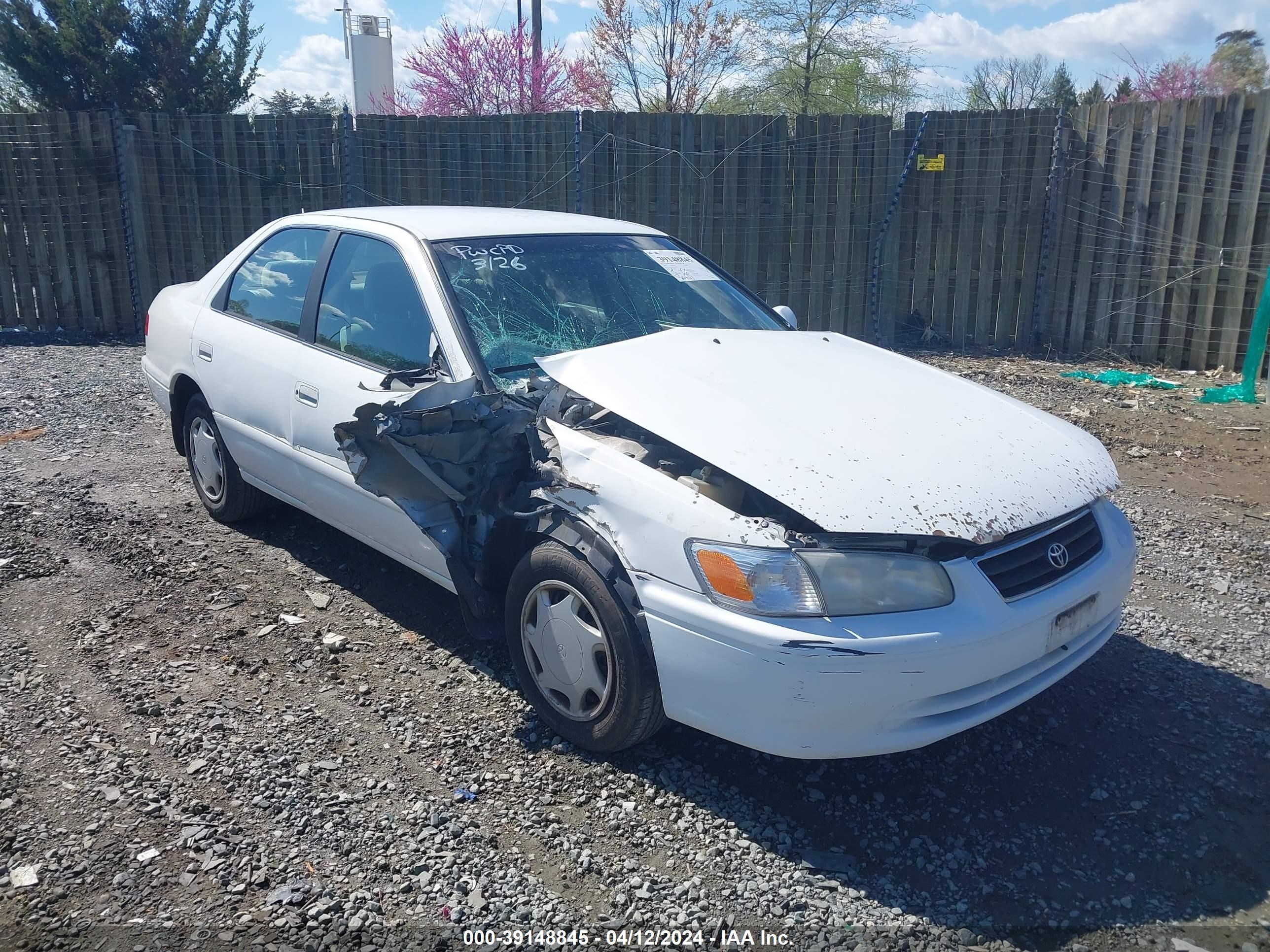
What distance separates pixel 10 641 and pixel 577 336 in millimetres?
2661

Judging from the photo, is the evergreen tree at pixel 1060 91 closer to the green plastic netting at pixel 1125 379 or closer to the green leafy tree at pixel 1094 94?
the green leafy tree at pixel 1094 94

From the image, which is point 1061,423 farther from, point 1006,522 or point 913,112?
point 913,112

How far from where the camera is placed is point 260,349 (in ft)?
15.1

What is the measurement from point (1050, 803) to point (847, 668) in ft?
3.30

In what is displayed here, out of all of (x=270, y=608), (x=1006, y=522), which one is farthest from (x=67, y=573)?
(x=1006, y=522)

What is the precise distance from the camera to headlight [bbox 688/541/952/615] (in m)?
2.71

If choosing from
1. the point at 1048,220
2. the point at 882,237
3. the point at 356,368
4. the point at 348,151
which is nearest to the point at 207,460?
the point at 356,368

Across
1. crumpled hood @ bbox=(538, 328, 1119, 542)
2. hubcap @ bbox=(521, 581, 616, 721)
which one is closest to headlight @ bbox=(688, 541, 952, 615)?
crumpled hood @ bbox=(538, 328, 1119, 542)

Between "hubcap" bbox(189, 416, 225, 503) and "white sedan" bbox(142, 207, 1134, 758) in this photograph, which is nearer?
"white sedan" bbox(142, 207, 1134, 758)

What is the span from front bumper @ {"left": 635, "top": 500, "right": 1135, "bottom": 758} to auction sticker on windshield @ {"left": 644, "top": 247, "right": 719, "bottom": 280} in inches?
81.0

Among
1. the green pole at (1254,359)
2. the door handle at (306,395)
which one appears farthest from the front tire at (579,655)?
the green pole at (1254,359)

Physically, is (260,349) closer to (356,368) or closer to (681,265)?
(356,368)

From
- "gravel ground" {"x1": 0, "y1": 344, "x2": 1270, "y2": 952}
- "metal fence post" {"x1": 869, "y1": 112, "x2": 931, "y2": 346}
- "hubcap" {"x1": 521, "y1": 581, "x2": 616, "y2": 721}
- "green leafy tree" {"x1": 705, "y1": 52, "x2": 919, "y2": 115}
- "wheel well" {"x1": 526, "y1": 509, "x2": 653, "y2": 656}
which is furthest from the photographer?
"green leafy tree" {"x1": 705, "y1": 52, "x2": 919, "y2": 115}

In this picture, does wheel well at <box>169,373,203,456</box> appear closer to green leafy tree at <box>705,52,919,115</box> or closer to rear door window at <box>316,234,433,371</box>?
rear door window at <box>316,234,433,371</box>
